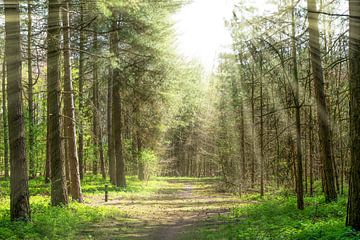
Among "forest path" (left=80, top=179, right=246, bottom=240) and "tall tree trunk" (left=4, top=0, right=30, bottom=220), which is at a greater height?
"tall tree trunk" (left=4, top=0, right=30, bottom=220)

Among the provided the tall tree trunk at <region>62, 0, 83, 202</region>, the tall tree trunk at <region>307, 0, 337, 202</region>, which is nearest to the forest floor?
the tall tree trunk at <region>307, 0, 337, 202</region>

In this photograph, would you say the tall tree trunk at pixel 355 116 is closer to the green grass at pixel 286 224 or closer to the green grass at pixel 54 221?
the green grass at pixel 286 224

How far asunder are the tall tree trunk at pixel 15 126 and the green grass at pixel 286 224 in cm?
479

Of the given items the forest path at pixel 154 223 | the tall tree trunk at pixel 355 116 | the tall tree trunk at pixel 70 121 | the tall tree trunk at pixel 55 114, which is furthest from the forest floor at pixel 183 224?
the tall tree trunk at pixel 70 121

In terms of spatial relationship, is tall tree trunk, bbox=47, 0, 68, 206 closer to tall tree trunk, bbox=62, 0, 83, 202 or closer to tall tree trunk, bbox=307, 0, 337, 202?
tall tree trunk, bbox=62, 0, 83, 202

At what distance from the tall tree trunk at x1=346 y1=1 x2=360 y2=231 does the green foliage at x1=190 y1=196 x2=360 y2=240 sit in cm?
43

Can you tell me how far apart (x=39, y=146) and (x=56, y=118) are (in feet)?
45.4

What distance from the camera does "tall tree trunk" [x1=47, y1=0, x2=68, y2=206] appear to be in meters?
12.7

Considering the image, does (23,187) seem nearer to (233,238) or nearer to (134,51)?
(233,238)

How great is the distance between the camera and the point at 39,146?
82.9 ft

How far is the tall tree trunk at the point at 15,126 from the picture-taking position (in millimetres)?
9695

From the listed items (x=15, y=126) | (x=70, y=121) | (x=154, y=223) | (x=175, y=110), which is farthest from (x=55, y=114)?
(x=175, y=110)

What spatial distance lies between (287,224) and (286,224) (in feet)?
0.14

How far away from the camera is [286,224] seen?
9.65m
